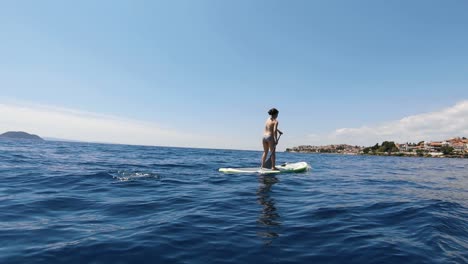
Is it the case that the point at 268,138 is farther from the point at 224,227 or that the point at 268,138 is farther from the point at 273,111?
the point at 224,227

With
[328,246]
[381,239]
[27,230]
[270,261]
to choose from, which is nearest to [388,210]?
[381,239]

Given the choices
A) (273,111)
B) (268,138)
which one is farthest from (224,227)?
(273,111)

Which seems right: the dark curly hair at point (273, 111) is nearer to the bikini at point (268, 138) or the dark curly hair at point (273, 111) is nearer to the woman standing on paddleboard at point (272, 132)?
the woman standing on paddleboard at point (272, 132)

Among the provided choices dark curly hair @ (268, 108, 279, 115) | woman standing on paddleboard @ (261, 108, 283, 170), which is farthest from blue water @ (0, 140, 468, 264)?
dark curly hair @ (268, 108, 279, 115)

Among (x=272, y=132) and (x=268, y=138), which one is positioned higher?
(x=272, y=132)

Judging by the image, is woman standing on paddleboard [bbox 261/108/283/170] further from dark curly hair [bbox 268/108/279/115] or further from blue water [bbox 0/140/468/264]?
blue water [bbox 0/140/468/264]

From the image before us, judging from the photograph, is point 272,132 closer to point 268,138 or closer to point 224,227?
point 268,138

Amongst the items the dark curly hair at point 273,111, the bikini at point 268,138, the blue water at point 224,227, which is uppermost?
the dark curly hair at point 273,111

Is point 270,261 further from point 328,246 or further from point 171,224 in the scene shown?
point 171,224

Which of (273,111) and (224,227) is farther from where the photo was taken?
(273,111)

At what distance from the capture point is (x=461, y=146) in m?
141

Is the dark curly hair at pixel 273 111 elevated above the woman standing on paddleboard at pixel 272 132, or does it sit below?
above

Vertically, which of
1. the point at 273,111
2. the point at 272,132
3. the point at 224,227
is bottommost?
the point at 224,227

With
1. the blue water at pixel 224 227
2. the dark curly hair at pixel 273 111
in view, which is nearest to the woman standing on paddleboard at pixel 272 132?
the dark curly hair at pixel 273 111
